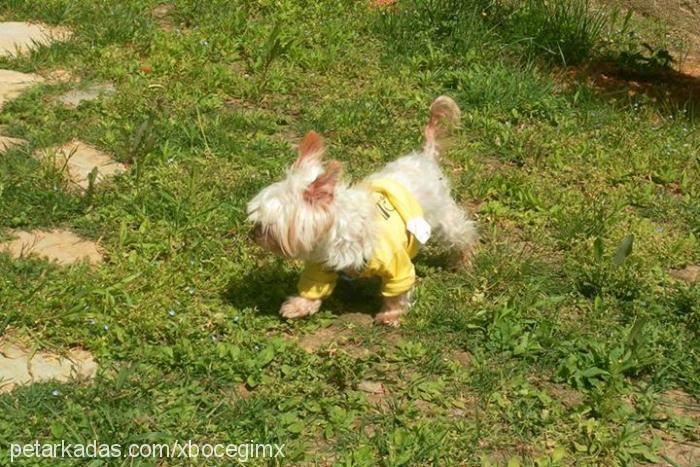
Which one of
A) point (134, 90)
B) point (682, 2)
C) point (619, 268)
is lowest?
point (134, 90)

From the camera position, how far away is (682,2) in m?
8.16

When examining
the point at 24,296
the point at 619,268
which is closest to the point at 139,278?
the point at 24,296

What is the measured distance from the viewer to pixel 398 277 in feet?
15.6

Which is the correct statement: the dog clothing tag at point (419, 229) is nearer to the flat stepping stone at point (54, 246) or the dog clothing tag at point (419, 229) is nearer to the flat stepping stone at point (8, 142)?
the flat stepping stone at point (54, 246)

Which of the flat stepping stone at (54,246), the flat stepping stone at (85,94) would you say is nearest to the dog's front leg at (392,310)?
the flat stepping stone at (54,246)

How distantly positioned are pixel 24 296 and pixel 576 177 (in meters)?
3.65


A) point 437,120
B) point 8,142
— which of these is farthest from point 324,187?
Result: point 8,142

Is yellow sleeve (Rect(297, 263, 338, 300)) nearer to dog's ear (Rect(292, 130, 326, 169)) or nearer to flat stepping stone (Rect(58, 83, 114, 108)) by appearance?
dog's ear (Rect(292, 130, 326, 169))

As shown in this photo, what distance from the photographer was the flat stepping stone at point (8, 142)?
19.6 ft

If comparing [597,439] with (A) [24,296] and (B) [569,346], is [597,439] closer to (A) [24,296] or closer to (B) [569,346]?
(B) [569,346]

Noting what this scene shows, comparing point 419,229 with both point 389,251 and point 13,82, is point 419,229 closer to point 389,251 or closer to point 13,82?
point 389,251

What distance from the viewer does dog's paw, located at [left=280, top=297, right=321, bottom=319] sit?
15.8ft

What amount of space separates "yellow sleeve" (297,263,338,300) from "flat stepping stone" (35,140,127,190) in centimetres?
168

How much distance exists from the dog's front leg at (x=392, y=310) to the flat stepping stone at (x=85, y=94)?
3.07 m
